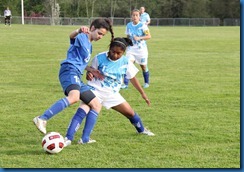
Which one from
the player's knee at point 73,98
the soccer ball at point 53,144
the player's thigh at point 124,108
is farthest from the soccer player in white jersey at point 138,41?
the soccer ball at point 53,144

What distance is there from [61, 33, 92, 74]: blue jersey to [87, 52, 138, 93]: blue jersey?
0.63 ft

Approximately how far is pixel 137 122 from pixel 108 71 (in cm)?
83

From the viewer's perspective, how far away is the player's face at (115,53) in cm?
605

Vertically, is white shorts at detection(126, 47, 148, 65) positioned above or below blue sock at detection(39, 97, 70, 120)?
above

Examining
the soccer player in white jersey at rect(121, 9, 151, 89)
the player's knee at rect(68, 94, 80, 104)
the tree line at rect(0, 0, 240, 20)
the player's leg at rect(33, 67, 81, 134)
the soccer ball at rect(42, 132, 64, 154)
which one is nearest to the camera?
the soccer ball at rect(42, 132, 64, 154)

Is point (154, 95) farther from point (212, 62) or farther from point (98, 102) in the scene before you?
point (212, 62)

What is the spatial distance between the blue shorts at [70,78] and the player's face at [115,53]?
0.45 m

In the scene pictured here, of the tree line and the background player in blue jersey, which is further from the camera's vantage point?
the tree line

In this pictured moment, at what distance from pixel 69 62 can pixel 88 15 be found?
224ft

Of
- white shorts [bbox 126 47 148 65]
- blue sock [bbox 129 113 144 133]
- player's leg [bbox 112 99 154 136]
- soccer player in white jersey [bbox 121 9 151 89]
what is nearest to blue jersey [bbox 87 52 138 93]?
player's leg [bbox 112 99 154 136]

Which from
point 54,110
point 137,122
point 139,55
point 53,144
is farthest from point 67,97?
point 139,55

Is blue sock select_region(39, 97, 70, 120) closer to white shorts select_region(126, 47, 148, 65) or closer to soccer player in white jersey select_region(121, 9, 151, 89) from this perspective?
soccer player in white jersey select_region(121, 9, 151, 89)

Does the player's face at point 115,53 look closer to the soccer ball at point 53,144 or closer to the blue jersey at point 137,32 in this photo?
the soccer ball at point 53,144

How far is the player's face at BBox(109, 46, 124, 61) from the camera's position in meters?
6.05
